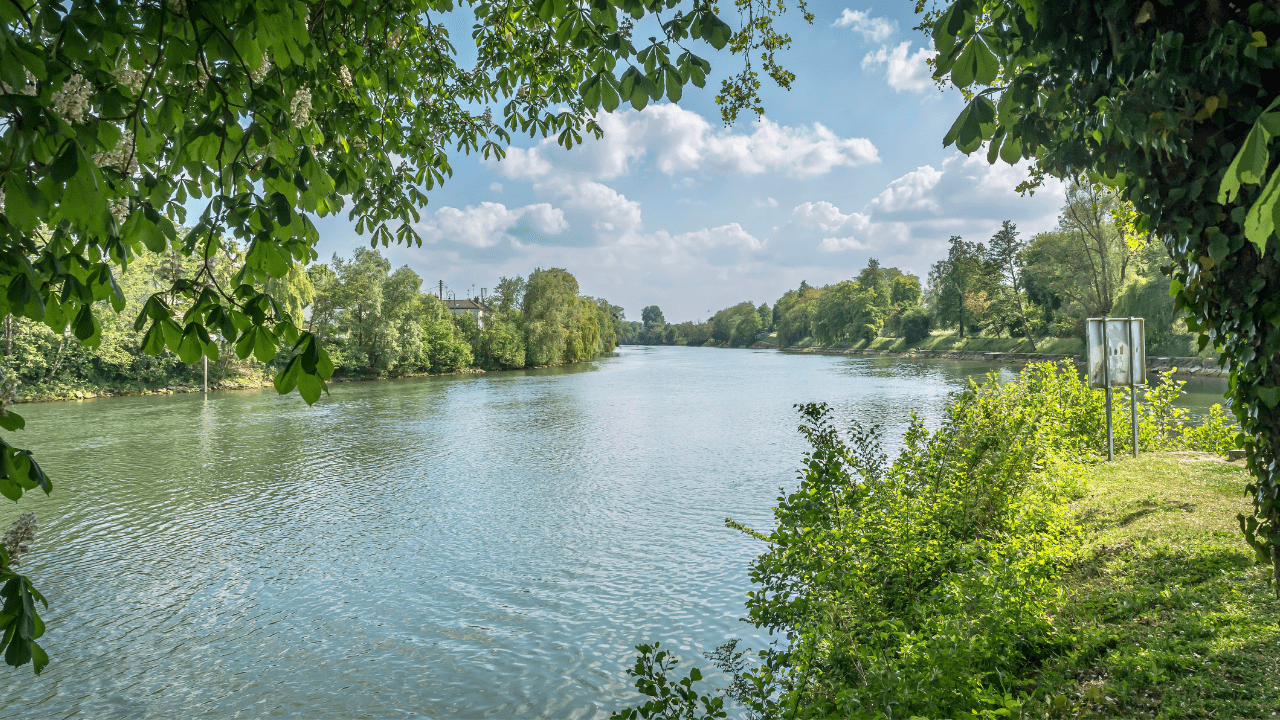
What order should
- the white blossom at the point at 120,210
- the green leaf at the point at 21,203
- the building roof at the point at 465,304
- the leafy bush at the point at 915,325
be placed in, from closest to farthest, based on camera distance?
the green leaf at the point at 21,203
the white blossom at the point at 120,210
the leafy bush at the point at 915,325
the building roof at the point at 465,304

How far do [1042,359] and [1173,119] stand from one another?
55579mm

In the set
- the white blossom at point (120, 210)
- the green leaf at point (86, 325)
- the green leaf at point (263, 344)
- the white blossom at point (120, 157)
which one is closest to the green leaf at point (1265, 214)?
the green leaf at point (263, 344)

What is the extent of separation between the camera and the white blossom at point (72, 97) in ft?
7.92

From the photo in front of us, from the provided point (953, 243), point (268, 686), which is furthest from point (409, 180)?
point (953, 243)

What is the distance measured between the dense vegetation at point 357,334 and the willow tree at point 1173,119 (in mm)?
15430

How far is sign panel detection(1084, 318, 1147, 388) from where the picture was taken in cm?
962

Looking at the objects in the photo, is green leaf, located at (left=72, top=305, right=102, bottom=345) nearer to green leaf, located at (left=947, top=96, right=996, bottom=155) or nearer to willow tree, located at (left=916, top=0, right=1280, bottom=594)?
willow tree, located at (left=916, top=0, right=1280, bottom=594)

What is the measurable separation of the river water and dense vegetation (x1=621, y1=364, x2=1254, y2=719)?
1761 mm

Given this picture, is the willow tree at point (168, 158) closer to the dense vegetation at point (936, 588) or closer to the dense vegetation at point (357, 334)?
the dense vegetation at point (936, 588)

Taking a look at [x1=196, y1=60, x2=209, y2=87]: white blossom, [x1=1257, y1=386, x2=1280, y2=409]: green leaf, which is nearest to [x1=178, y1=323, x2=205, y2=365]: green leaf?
[x1=196, y1=60, x2=209, y2=87]: white blossom

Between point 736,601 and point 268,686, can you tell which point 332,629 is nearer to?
point 268,686

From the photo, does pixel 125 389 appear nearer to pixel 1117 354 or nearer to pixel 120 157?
pixel 120 157

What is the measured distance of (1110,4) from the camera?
2.12m

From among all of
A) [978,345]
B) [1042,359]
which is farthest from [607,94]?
[978,345]
